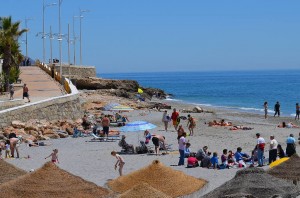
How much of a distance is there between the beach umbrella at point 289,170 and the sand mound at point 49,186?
441cm

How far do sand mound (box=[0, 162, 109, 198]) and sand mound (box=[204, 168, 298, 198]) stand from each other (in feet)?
7.44

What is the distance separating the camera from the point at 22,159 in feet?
72.4

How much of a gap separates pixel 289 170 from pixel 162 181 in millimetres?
2907

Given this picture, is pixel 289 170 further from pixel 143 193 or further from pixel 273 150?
pixel 273 150

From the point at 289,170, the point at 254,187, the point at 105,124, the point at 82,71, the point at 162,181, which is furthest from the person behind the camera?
the point at 82,71

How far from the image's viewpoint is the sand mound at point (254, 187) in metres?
12.5

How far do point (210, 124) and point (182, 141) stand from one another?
15546 mm

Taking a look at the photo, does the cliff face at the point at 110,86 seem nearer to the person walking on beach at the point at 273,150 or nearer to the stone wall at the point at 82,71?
the stone wall at the point at 82,71

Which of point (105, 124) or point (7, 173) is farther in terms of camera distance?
point (105, 124)

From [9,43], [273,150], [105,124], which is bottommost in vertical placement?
[273,150]

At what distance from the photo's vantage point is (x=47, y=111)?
104 feet

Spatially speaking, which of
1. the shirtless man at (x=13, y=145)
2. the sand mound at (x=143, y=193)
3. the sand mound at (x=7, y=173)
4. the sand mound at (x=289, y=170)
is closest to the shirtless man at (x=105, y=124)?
the shirtless man at (x=13, y=145)

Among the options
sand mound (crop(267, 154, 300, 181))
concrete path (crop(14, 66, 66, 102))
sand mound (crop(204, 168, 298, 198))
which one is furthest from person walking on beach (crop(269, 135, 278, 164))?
concrete path (crop(14, 66, 66, 102))

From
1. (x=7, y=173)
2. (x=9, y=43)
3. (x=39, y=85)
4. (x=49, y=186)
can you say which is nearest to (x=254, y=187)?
(x=49, y=186)
